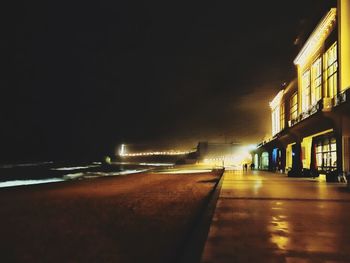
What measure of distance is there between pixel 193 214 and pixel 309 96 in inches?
1040

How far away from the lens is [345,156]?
25.1 metres

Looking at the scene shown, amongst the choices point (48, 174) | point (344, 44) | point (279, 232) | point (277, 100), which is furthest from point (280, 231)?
point (48, 174)

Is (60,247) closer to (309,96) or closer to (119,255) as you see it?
(119,255)

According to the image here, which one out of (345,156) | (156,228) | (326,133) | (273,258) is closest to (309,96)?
(326,133)

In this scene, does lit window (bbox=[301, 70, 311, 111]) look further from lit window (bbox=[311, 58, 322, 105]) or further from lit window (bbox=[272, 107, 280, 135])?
lit window (bbox=[272, 107, 280, 135])

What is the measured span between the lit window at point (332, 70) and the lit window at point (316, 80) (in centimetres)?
180

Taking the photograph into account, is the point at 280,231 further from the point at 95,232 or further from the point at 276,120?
the point at 276,120

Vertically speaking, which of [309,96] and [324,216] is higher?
[309,96]

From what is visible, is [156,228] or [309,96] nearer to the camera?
[156,228]

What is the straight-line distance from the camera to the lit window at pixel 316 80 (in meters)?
31.8

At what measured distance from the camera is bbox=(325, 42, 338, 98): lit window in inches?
1099

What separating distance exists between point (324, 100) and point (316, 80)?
783 centimetres

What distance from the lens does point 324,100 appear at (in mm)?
26125

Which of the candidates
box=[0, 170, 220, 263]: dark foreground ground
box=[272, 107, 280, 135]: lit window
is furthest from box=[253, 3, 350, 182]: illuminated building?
box=[0, 170, 220, 263]: dark foreground ground
